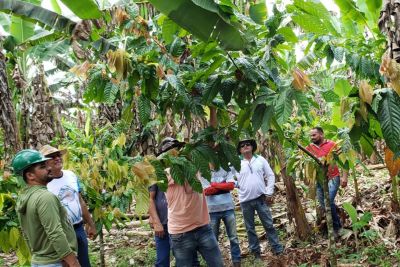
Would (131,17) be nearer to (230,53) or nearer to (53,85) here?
(230,53)

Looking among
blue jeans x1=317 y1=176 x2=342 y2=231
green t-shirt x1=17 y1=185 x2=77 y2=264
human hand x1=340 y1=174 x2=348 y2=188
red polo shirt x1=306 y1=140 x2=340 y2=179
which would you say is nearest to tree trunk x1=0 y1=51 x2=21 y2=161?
green t-shirt x1=17 y1=185 x2=77 y2=264

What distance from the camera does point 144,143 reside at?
5.77m

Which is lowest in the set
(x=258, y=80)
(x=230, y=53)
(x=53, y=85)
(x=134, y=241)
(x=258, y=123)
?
(x=134, y=241)

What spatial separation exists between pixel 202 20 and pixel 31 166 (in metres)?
1.63

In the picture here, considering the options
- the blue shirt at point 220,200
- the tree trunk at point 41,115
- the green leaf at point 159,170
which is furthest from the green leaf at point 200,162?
the tree trunk at point 41,115

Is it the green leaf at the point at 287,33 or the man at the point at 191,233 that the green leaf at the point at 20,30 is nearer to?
the man at the point at 191,233

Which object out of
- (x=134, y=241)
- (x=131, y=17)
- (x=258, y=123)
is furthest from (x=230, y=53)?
(x=134, y=241)

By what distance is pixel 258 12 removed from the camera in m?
2.48

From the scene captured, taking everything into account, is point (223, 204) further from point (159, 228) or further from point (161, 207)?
point (159, 228)

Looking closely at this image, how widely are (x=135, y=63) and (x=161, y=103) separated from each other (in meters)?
0.53

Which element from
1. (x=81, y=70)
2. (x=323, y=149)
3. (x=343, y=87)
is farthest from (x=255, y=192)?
(x=81, y=70)

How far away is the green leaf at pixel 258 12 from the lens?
96.5 inches

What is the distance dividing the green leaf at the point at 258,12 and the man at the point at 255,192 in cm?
280

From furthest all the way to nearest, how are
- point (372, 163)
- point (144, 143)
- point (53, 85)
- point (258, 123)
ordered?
1. point (372, 163)
2. point (53, 85)
3. point (144, 143)
4. point (258, 123)
